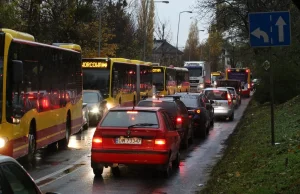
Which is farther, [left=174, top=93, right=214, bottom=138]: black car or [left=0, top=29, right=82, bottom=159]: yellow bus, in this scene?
[left=174, top=93, right=214, bottom=138]: black car

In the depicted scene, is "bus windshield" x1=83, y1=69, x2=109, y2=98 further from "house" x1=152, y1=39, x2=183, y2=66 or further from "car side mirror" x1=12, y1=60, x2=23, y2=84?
"house" x1=152, y1=39, x2=183, y2=66

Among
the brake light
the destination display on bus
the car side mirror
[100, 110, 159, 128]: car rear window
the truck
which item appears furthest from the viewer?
the truck

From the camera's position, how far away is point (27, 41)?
46.8 feet

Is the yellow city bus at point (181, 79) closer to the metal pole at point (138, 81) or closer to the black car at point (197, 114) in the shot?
the metal pole at point (138, 81)

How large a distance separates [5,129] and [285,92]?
2421 centimetres

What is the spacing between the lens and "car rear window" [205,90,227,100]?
104 ft

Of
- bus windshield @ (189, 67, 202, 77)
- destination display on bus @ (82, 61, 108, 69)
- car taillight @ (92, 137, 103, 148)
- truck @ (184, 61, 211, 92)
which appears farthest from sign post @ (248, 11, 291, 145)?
bus windshield @ (189, 67, 202, 77)

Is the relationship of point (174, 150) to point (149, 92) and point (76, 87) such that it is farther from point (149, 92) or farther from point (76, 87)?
point (149, 92)

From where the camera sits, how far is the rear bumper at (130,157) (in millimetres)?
12195

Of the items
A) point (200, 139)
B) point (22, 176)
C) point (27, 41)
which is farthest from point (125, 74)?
point (22, 176)

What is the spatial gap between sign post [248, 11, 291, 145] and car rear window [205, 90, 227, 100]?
18269 millimetres

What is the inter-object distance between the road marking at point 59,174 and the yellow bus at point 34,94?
2.69ft

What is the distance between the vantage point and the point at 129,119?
1271 centimetres

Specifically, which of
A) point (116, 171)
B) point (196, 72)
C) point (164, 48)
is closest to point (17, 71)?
point (116, 171)
